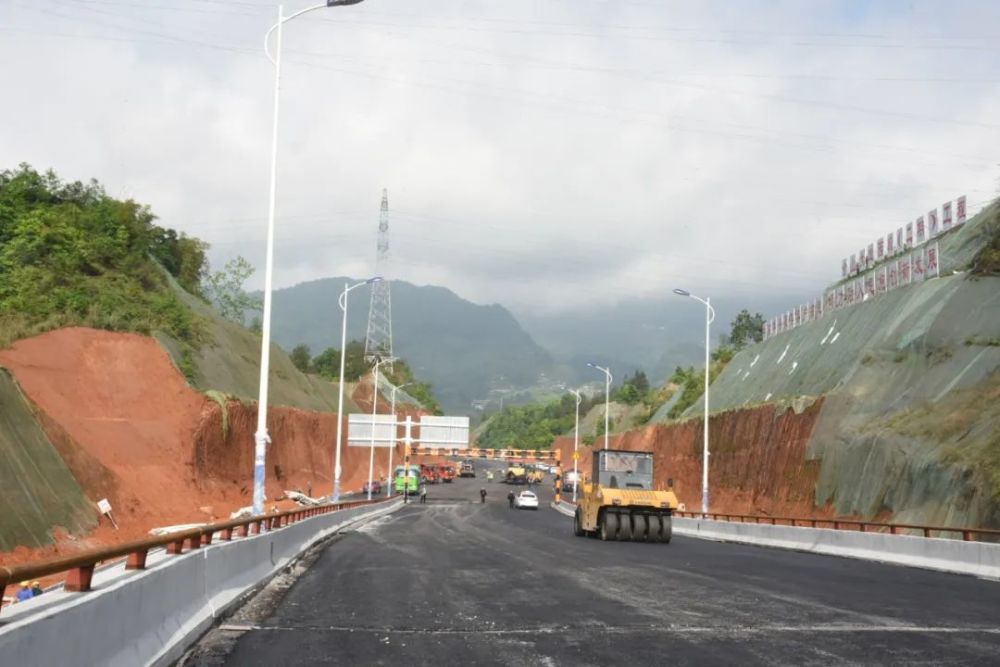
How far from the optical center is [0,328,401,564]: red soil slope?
4588 cm

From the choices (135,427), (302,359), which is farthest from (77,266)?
(302,359)

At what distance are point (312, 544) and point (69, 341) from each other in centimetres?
3388

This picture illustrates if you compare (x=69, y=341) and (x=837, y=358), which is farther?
(x=837, y=358)

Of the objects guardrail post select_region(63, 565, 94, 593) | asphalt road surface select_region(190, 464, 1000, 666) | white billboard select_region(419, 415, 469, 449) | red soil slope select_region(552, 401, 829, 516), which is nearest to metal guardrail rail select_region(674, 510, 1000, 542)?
asphalt road surface select_region(190, 464, 1000, 666)

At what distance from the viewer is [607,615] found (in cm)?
1295

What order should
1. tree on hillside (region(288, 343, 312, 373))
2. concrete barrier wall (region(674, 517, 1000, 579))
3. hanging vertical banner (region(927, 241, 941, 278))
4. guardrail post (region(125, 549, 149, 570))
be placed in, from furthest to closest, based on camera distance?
1. tree on hillside (region(288, 343, 312, 373))
2. hanging vertical banner (region(927, 241, 941, 278))
3. concrete barrier wall (region(674, 517, 1000, 579))
4. guardrail post (region(125, 549, 149, 570))

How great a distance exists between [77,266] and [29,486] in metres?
Result: 34.1

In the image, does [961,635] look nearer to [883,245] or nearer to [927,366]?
[927,366]

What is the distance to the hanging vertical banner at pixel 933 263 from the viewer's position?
59.7m

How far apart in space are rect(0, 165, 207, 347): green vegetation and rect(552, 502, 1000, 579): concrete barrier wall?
127ft

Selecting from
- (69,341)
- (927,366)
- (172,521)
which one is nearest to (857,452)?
(927,366)

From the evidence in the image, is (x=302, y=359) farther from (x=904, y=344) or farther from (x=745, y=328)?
(x=904, y=344)

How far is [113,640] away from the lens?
7.80m

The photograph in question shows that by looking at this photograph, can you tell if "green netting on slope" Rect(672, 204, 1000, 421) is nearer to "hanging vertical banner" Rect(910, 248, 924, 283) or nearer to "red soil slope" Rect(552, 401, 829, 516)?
"hanging vertical banner" Rect(910, 248, 924, 283)
